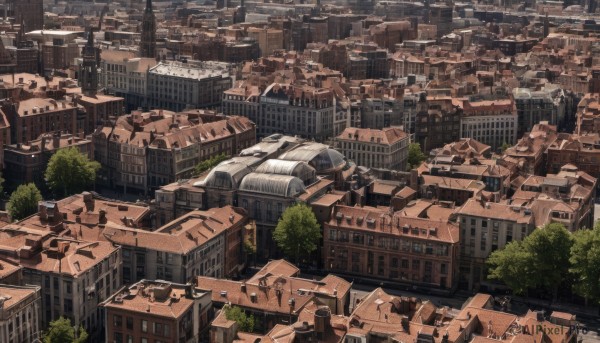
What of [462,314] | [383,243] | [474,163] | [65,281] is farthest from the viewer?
[474,163]

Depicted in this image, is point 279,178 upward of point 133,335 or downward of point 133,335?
upward

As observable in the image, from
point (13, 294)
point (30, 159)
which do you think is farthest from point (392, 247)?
point (30, 159)

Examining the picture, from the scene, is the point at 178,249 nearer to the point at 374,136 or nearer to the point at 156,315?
the point at 156,315

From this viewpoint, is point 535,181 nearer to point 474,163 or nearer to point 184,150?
point 474,163

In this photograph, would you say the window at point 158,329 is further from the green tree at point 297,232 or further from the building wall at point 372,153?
the building wall at point 372,153

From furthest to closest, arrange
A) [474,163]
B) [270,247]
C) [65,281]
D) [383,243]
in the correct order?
[474,163]
[270,247]
[383,243]
[65,281]

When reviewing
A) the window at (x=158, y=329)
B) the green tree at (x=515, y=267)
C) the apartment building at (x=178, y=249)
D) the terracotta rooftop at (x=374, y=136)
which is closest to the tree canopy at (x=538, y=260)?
the green tree at (x=515, y=267)

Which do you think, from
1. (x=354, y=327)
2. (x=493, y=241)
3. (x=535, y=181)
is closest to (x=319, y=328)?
(x=354, y=327)

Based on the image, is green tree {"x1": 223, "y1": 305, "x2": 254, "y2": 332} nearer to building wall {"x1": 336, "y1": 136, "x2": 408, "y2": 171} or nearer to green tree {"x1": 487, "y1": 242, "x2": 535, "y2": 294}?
green tree {"x1": 487, "y1": 242, "x2": 535, "y2": 294}
